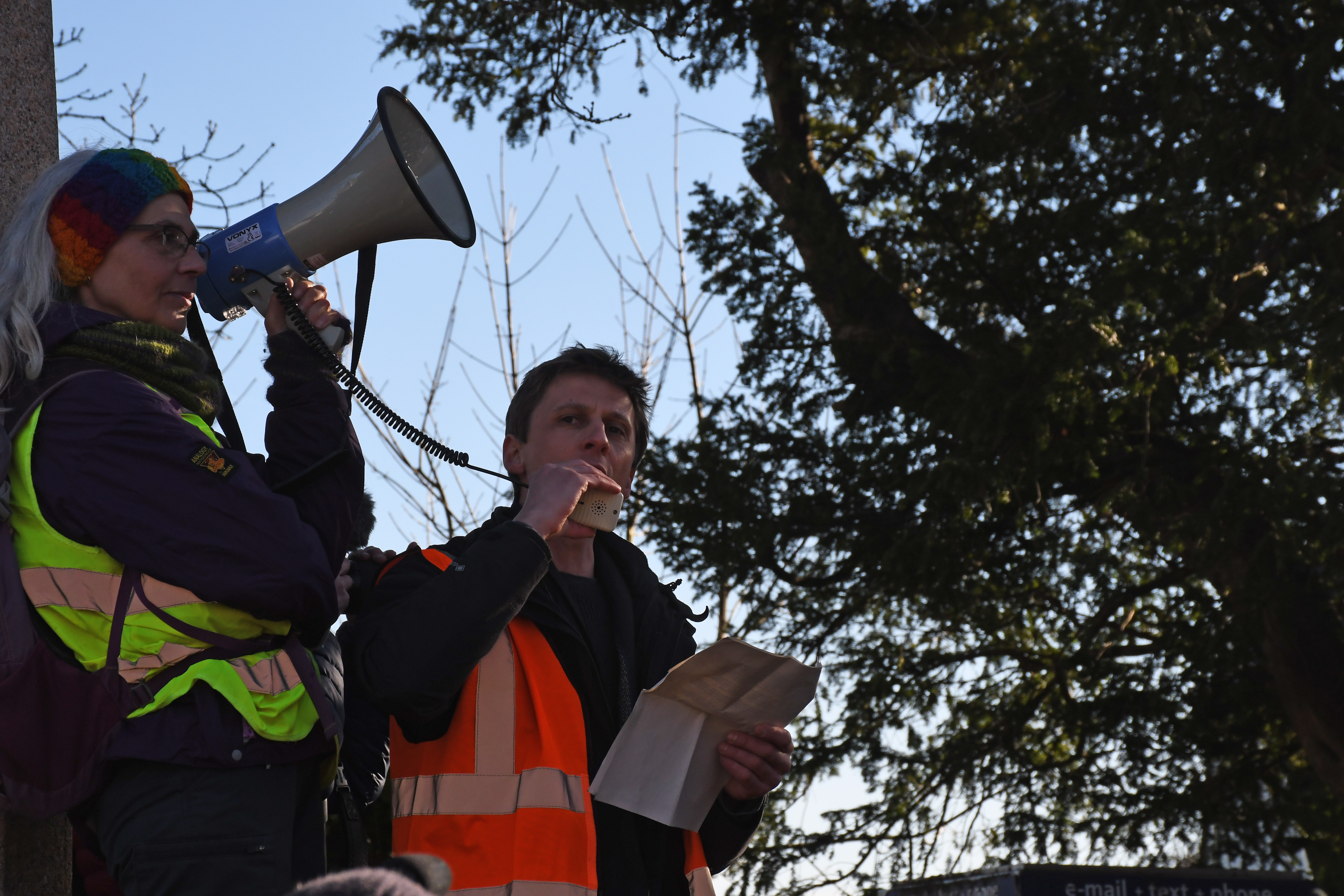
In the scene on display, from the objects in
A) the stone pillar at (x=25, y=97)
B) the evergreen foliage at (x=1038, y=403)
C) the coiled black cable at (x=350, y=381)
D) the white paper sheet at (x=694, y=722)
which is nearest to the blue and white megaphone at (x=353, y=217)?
the coiled black cable at (x=350, y=381)

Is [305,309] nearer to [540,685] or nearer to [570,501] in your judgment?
[570,501]

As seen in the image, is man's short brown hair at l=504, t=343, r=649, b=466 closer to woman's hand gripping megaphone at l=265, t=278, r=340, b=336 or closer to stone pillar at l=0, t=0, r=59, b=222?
woman's hand gripping megaphone at l=265, t=278, r=340, b=336

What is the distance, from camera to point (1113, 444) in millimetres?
7059

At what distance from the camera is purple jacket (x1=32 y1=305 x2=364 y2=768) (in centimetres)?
197

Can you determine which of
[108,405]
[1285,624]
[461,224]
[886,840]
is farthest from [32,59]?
[886,840]

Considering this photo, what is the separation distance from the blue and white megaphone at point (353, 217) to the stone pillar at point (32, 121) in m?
0.66

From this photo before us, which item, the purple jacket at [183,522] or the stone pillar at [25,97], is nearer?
the purple jacket at [183,522]

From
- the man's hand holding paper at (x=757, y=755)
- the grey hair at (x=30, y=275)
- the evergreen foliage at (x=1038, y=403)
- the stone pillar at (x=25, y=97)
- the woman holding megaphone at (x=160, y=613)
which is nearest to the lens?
the woman holding megaphone at (x=160, y=613)

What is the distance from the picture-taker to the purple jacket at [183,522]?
1.97 meters

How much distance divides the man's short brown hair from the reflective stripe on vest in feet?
2.05

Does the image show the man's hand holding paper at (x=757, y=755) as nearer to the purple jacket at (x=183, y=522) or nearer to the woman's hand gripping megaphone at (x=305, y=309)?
the purple jacket at (x=183, y=522)

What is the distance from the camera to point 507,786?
2373 mm

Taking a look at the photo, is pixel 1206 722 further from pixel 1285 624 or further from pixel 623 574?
pixel 623 574

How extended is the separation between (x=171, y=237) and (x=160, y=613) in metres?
0.75
